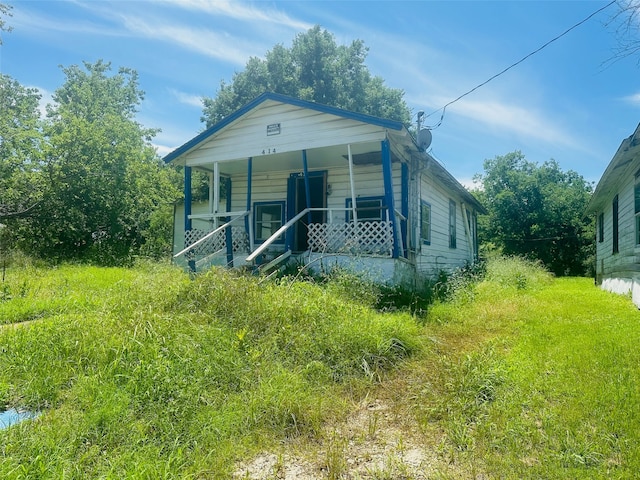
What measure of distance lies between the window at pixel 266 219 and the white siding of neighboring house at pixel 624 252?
8.94 meters

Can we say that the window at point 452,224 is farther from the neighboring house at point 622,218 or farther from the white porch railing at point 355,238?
the white porch railing at point 355,238

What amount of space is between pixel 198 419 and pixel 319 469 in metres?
1.00

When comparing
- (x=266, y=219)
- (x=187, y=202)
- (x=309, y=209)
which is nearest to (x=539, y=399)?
(x=309, y=209)

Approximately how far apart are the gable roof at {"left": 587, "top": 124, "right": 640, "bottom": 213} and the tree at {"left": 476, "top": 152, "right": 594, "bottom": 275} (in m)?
13.4

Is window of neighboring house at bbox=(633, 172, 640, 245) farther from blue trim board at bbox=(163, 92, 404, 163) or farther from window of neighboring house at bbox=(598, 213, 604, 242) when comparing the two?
window of neighboring house at bbox=(598, 213, 604, 242)

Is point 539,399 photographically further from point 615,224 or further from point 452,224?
point 452,224

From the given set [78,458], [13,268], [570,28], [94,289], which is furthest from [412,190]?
[13,268]

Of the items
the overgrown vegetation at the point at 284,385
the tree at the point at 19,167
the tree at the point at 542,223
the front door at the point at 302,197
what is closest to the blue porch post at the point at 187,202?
the front door at the point at 302,197

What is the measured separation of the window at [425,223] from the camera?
11169 mm

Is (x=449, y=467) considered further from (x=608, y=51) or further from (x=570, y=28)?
(x=570, y=28)

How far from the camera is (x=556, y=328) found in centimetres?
562

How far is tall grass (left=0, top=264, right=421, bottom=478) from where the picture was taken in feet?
8.17

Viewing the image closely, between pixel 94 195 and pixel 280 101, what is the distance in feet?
35.4

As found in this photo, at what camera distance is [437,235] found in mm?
12844
